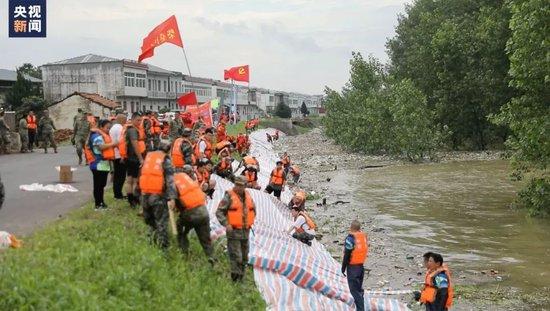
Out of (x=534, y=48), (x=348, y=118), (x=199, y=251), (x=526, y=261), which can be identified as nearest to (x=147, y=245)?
(x=199, y=251)

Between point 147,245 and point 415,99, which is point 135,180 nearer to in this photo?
point 147,245

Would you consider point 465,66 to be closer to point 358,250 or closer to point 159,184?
point 358,250

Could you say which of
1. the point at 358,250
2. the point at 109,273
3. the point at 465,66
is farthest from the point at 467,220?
the point at 465,66

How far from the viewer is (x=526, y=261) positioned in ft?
51.4

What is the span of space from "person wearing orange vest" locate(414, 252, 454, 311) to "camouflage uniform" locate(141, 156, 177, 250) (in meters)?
4.60

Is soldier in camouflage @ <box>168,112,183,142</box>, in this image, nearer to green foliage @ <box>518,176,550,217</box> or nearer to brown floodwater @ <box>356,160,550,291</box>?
brown floodwater @ <box>356,160,550,291</box>

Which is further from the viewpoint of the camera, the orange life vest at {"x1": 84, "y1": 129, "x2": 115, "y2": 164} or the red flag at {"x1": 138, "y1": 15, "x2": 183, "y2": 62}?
the red flag at {"x1": 138, "y1": 15, "x2": 183, "y2": 62}

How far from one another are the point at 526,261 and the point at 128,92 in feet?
184

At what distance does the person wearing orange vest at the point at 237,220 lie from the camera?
991cm

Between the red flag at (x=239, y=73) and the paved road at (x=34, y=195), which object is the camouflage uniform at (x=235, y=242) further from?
the red flag at (x=239, y=73)

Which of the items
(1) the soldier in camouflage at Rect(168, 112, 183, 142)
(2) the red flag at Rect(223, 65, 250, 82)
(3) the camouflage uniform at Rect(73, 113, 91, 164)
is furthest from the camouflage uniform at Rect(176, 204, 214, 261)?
(2) the red flag at Rect(223, 65, 250, 82)

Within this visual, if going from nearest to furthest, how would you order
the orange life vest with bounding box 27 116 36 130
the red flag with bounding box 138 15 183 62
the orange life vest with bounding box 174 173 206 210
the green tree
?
the orange life vest with bounding box 174 173 206 210 → the red flag with bounding box 138 15 183 62 → the green tree → the orange life vest with bounding box 27 116 36 130

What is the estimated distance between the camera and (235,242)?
9.96 metres

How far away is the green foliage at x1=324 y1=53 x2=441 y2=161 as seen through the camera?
45094 mm
